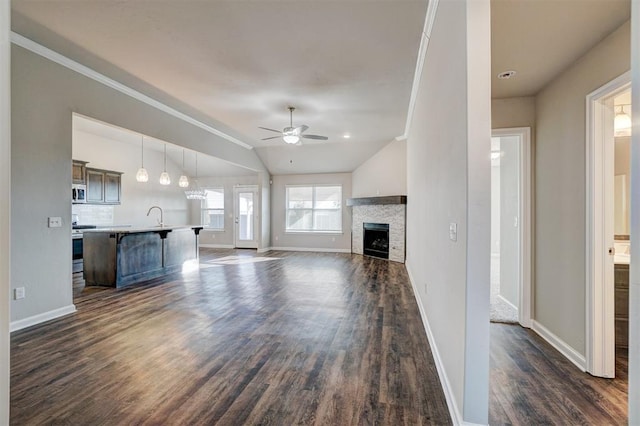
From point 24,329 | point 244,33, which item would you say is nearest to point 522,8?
point 244,33

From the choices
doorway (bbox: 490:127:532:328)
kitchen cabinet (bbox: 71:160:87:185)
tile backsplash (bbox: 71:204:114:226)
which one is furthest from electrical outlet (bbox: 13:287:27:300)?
doorway (bbox: 490:127:532:328)

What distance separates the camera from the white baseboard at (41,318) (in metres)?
3.09

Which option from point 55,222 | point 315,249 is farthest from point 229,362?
point 315,249

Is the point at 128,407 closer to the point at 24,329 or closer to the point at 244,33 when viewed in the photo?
the point at 24,329

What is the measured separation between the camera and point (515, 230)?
12.0 ft

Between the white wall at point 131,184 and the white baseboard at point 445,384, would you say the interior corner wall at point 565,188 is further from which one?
the white wall at point 131,184

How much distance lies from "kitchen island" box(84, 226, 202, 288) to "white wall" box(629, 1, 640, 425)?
5.74 m

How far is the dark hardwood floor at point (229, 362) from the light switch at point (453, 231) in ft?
3.46

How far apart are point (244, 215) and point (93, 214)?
4.23m

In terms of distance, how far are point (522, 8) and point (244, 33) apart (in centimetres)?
233

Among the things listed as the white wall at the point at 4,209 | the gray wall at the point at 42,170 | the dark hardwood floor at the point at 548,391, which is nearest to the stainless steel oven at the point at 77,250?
the gray wall at the point at 42,170

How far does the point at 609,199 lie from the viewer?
230cm

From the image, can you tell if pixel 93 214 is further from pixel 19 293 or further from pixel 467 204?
pixel 467 204

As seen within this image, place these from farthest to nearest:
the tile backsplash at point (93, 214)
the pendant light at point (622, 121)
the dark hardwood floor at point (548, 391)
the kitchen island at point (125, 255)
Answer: the tile backsplash at point (93, 214) < the kitchen island at point (125, 255) < the pendant light at point (622, 121) < the dark hardwood floor at point (548, 391)
